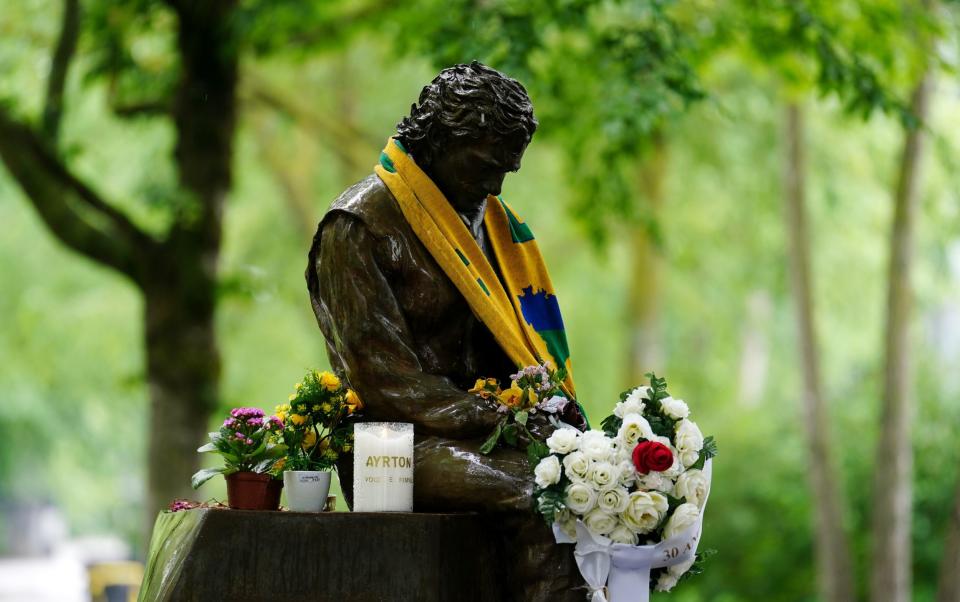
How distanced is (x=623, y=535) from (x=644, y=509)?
11 cm

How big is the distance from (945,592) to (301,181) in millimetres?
8403

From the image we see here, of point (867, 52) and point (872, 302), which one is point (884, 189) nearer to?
point (872, 302)

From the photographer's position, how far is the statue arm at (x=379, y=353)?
4.14 meters

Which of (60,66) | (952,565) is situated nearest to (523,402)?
(952,565)

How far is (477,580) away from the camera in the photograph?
409cm

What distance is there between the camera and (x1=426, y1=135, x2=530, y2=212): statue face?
4305 millimetres

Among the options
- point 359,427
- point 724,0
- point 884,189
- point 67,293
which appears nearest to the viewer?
point 359,427

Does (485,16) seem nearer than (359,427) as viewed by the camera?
No

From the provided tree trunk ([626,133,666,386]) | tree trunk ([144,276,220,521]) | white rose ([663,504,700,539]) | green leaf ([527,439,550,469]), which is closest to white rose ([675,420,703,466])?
white rose ([663,504,700,539])

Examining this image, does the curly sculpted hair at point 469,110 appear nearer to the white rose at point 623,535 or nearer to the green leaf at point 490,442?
the green leaf at point 490,442

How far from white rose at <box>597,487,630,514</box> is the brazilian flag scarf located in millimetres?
676

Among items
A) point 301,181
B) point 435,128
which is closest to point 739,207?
point 301,181

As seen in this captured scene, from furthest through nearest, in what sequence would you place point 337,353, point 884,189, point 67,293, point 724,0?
point 67,293 → point 884,189 → point 724,0 → point 337,353

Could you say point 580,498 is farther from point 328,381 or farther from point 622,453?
point 328,381
